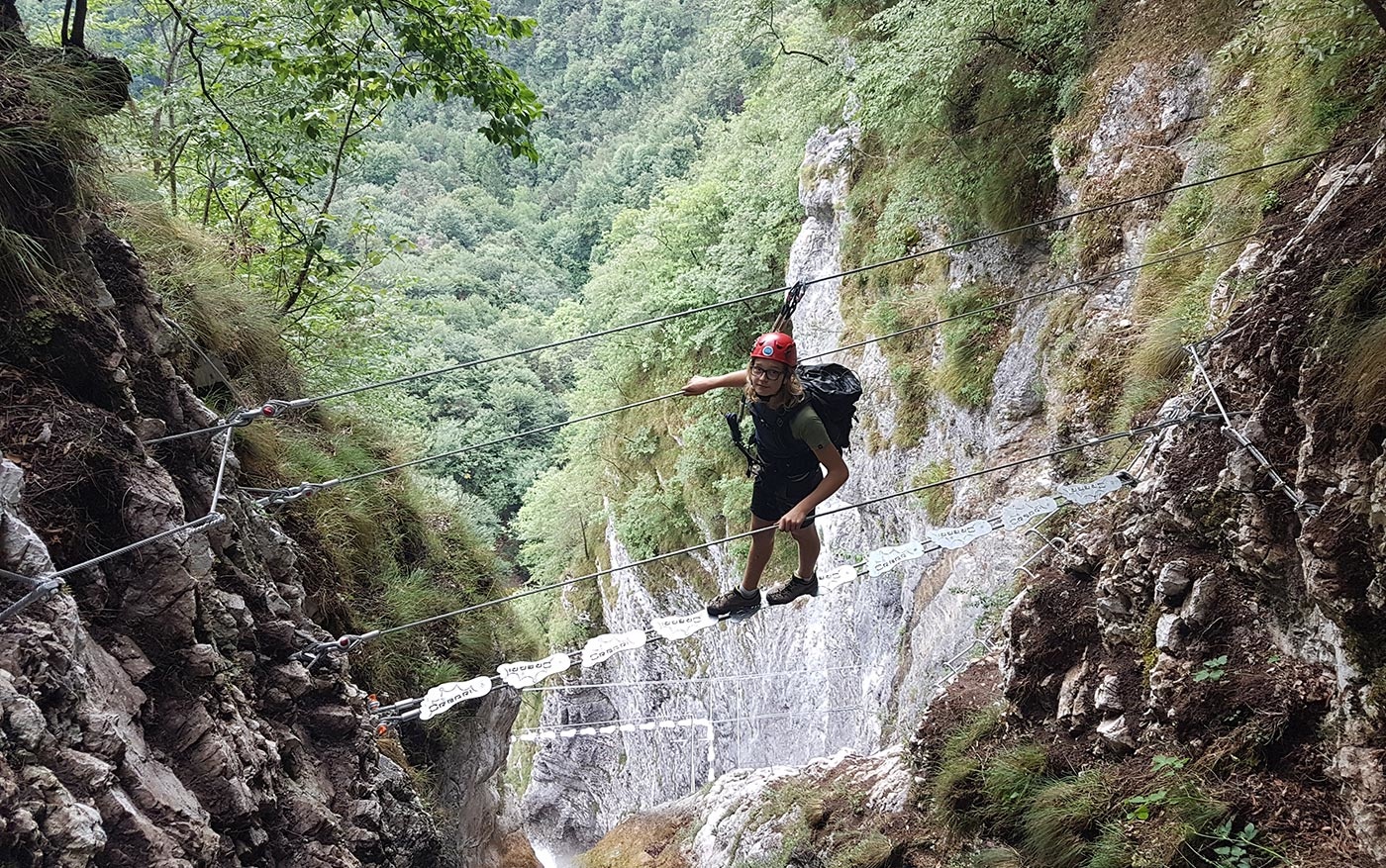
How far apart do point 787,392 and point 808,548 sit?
1.34 m

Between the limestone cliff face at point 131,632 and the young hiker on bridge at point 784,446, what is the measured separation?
264 cm

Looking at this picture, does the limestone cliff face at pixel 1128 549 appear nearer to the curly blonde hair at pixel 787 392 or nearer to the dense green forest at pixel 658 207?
the dense green forest at pixel 658 207

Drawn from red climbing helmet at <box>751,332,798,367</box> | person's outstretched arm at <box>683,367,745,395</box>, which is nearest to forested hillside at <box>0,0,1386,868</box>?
red climbing helmet at <box>751,332,798,367</box>

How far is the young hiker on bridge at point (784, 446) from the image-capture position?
162 inches

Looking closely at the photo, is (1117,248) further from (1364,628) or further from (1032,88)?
(1364,628)

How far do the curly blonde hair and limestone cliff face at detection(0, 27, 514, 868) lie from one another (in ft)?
9.24

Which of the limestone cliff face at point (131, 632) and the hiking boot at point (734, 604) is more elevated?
the limestone cliff face at point (131, 632)

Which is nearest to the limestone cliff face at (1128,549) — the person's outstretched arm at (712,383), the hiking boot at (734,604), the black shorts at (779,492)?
the black shorts at (779,492)

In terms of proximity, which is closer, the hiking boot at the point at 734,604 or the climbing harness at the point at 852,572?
the climbing harness at the point at 852,572

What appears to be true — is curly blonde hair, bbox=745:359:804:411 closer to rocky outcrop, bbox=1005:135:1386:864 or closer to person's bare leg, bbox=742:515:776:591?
person's bare leg, bbox=742:515:776:591

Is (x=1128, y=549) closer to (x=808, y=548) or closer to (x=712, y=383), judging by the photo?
(x=808, y=548)

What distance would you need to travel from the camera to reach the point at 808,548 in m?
5.13

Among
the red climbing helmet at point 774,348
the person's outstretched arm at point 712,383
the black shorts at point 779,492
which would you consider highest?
the red climbing helmet at point 774,348

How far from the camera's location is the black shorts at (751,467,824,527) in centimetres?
472
